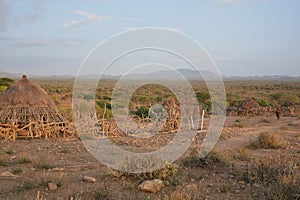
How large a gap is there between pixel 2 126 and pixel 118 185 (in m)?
7.32

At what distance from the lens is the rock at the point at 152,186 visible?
5.65 meters

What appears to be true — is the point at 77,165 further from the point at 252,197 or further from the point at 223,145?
the point at 223,145

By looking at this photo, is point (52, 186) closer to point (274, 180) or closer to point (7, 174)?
point (7, 174)

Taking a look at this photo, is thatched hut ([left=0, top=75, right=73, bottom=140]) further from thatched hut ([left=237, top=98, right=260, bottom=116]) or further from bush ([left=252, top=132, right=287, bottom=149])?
thatched hut ([left=237, top=98, right=260, bottom=116])

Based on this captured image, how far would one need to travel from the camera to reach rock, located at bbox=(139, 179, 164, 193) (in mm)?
5648

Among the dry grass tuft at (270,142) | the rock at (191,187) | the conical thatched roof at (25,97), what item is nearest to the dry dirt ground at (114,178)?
the rock at (191,187)

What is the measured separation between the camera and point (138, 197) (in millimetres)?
5398

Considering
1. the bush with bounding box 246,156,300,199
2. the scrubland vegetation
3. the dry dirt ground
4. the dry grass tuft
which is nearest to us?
the bush with bounding box 246,156,300,199

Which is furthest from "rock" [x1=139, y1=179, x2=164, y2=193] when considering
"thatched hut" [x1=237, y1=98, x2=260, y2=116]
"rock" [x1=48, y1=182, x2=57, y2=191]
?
"thatched hut" [x1=237, y1=98, x2=260, y2=116]

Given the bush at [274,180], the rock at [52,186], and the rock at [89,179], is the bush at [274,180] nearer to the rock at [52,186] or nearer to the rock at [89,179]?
the rock at [89,179]

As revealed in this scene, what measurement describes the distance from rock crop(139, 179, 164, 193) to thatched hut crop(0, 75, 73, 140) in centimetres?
709

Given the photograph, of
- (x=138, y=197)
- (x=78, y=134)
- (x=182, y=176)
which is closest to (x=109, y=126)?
(x=78, y=134)

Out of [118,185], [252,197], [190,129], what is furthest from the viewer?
[190,129]

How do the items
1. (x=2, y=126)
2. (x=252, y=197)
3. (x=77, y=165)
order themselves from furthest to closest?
(x=2, y=126) < (x=77, y=165) < (x=252, y=197)
